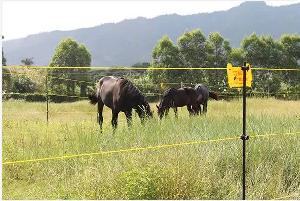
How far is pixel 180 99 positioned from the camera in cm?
1391

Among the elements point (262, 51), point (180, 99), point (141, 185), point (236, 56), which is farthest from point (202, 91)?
point (236, 56)

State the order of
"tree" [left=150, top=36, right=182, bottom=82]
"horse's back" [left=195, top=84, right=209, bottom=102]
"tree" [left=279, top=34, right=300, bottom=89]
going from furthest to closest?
1. "tree" [left=150, top=36, right=182, bottom=82]
2. "tree" [left=279, top=34, right=300, bottom=89]
3. "horse's back" [left=195, top=84, right=209, bottom=102]

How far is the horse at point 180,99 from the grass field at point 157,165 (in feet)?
16.0

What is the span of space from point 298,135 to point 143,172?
282cm

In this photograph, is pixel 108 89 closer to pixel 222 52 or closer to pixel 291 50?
pixel 291 50

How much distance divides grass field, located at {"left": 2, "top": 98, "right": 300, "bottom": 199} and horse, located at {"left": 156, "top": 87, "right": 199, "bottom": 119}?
4.88 m

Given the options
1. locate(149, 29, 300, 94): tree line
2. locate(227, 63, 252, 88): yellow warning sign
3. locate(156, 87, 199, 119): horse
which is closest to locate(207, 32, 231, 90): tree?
locate(149, 29, 300, 94): tree line

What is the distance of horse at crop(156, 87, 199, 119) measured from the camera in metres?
13.5

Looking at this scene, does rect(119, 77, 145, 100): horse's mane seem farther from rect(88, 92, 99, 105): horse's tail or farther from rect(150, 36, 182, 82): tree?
rect(150, 36, 182, 82): tree

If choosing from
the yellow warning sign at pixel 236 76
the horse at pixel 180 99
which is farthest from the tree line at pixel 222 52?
the yellow warning sign at pixel 236 76

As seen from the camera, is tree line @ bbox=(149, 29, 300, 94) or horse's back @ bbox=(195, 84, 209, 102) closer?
horse's back @ bbox=(195, 84, 209, 102)

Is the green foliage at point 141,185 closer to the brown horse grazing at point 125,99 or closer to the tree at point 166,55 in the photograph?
the brown horse grazing at point 125,99

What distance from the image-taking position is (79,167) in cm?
681

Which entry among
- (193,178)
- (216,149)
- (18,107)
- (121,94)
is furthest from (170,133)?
(18,107)
